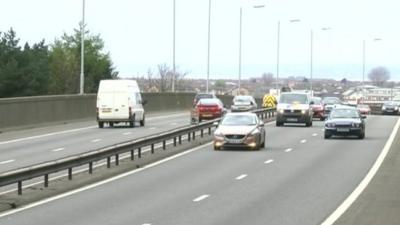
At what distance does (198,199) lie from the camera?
15438 mm

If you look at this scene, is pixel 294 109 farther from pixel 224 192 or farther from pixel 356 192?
pixel 224 192

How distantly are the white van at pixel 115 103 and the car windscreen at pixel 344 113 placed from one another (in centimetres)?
1088

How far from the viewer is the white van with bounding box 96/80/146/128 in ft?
135

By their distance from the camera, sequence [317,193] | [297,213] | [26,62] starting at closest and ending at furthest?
[297,213] → [317,193] → [26,62]

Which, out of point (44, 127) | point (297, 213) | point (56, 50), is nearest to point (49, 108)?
point (44, 127)

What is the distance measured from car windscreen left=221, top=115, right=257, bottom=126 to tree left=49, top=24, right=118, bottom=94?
160ft

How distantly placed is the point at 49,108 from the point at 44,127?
1904mm

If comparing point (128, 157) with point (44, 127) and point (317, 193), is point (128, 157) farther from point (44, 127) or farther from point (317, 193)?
point (44, 127)

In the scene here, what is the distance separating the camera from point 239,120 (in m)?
29.4

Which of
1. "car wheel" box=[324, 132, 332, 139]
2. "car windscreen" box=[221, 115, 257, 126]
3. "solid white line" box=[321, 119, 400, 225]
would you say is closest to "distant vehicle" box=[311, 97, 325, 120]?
"car wheel" box=[324, 132, 332, 139]

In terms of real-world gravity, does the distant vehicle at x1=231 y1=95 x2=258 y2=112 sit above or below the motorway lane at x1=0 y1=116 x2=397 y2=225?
above

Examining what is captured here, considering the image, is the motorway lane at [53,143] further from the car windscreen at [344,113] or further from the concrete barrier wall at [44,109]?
the car windscreen at [344,113]

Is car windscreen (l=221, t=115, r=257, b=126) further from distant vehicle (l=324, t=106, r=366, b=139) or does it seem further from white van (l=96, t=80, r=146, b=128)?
white van (l=96, t=80, r=146, b=128)

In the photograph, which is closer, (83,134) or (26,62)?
(83,134)
